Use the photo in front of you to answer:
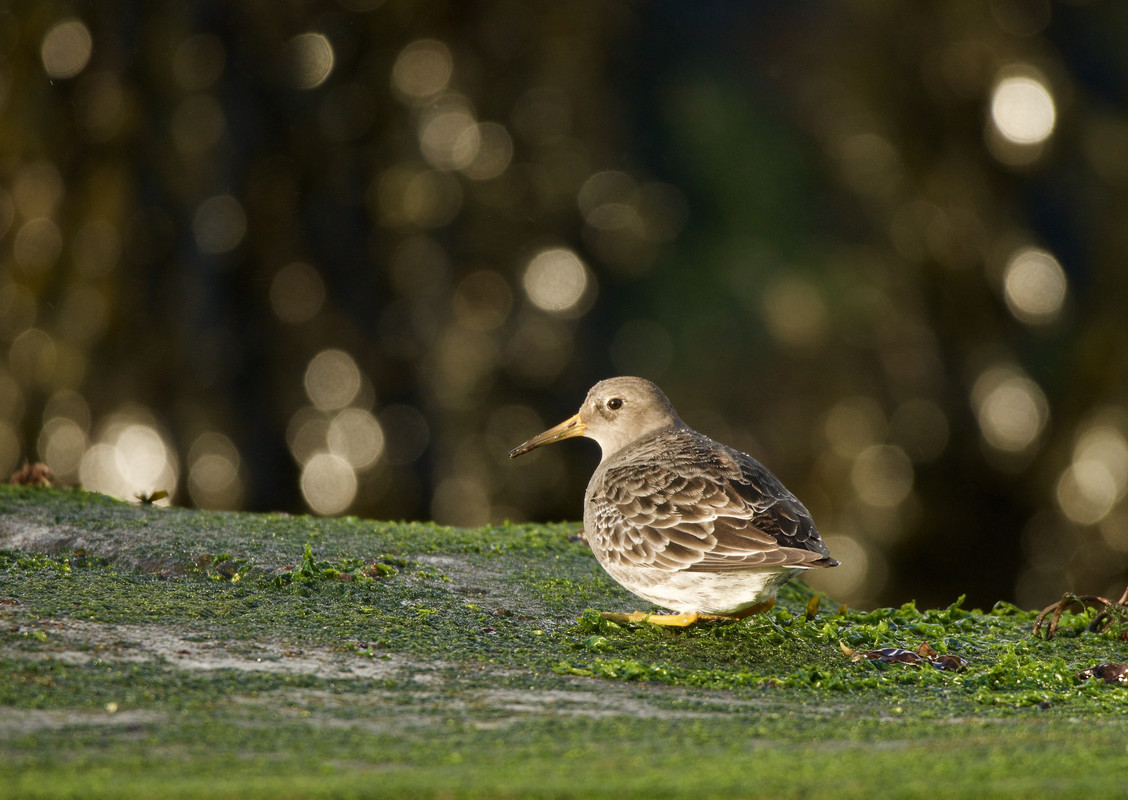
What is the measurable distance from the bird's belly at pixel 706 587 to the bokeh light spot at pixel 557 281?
14.5ft

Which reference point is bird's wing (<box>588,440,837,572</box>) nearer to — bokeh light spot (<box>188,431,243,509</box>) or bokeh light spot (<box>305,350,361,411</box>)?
bokeh light spot (<box>305,350,361,411</box>)

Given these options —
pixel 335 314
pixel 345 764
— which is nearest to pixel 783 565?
pixel 345 764

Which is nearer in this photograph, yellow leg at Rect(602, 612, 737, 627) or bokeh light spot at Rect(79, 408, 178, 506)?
yellow leg at Rect(602, 612, 737, 627)

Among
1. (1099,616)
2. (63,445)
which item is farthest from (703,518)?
(63,445)

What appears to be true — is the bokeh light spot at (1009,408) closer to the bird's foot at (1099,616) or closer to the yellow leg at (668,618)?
the bird's foot at (1099,616)

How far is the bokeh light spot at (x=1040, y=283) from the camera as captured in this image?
8.66 metres

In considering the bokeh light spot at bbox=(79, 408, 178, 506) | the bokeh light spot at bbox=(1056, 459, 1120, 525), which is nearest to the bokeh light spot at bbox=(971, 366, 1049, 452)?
the bokeh light spot at bbox=(1056, 459, 1120, 525)

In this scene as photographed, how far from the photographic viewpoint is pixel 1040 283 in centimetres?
868

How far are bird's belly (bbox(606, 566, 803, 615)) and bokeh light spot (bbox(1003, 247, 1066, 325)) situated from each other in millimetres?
4967

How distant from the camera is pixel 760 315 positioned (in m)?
8.74

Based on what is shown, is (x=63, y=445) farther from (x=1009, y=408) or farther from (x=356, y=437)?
(x=1009, y=408)

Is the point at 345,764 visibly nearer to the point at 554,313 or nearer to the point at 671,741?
the point at 671,741

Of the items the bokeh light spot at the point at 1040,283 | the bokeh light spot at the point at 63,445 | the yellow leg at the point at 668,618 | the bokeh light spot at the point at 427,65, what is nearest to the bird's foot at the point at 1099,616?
the yellow leg at the point at 668,618

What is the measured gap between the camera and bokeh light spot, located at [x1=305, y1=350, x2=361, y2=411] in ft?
30.2
